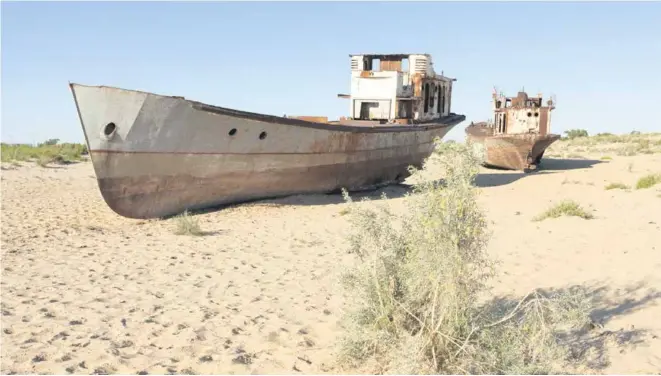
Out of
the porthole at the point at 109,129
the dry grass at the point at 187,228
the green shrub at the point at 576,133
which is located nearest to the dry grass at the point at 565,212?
the dry grass at the point at 187,228

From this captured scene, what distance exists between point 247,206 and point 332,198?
273 centimetres

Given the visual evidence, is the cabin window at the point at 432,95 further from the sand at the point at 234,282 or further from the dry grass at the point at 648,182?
the sand at the point at 234,282

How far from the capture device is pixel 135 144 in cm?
1055

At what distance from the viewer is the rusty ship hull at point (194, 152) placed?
33.4 ft

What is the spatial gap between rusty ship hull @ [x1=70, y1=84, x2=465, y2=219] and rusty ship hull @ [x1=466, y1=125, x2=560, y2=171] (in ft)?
32.6

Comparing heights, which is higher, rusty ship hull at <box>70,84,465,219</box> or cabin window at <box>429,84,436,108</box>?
cabin window at <box>429,84,436,108</box>

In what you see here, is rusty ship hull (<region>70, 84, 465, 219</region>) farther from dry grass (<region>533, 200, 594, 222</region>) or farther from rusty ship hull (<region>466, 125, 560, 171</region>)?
rusty ship hull (<region>466, 125, 560, 171</region>)

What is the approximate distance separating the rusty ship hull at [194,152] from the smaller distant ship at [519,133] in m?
9.97

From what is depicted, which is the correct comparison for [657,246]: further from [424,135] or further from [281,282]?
[424,135]

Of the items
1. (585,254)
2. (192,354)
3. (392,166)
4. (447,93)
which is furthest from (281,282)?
(447,93)

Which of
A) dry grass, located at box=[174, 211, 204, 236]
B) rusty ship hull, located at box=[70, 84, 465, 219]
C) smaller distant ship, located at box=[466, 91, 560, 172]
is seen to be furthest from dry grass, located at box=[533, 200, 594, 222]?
smaller distant ship, located at box=[466, 91, 560, 172]

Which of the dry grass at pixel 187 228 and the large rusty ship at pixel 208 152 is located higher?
the large rusty ship at pixel 208 152

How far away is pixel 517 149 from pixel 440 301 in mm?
19977

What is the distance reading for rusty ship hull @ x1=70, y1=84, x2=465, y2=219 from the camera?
33.4ft
